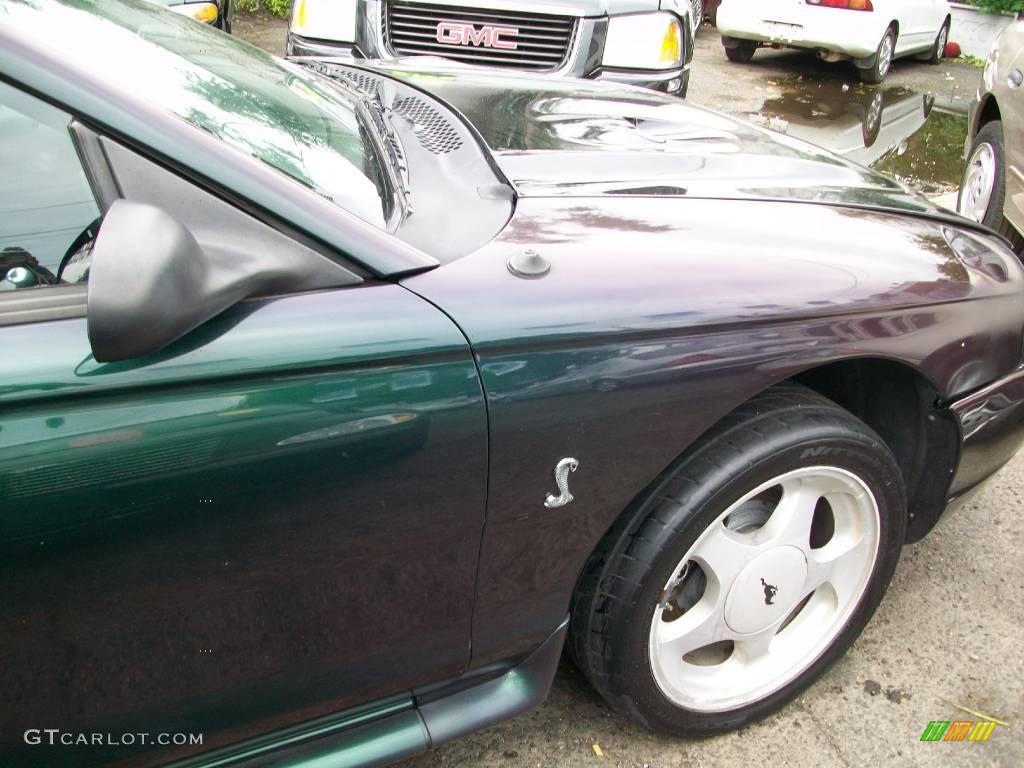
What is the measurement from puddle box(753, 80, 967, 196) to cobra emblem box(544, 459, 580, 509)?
14.0 feet

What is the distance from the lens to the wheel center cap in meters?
1.81

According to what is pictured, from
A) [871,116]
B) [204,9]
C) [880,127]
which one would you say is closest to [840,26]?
[871,116]

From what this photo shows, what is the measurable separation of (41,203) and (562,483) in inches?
34.8

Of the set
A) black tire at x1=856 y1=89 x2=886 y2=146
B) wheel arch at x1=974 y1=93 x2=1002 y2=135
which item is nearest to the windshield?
wheel arch at x1=974 y1=93 x2=1002 y2=135

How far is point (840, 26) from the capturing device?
8.00m

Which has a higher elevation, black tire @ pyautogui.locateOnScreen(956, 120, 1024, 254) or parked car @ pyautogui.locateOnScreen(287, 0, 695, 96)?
parked car @ pyautogui.locateOnScreen(287, 0, 695, 96)

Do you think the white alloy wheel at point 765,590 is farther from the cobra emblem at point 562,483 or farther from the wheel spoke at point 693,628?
the cobra emblem at point 562,483

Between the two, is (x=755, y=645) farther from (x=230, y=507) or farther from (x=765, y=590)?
(x=230, y=507)

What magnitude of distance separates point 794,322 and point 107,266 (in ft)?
3.72

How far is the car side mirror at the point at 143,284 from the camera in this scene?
104 centimetres

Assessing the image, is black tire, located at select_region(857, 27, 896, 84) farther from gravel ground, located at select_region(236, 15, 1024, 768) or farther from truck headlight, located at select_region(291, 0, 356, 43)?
gravel ground, located at select_region(236, 15, 1024, 768)

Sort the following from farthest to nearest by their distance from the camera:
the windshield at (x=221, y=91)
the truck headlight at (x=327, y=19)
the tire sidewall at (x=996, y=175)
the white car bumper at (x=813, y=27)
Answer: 1. the white car bumper at (x=813, y=27)
2. the truck headlight at (x=327, y=19)
3. the tire sidewall at (x=996, y=175)
4. the windshield at (x=221, y=91)

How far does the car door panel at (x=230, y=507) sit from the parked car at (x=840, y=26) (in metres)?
8.13

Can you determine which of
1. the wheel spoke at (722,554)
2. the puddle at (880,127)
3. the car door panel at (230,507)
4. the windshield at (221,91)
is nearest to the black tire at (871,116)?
the puddle at (880,127)
